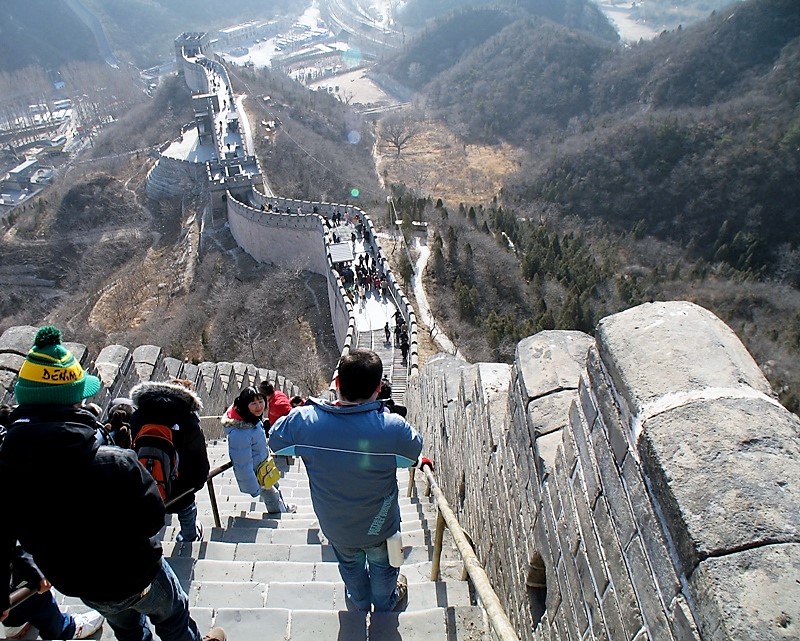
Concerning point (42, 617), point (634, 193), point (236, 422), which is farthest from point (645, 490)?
point (634, 193)

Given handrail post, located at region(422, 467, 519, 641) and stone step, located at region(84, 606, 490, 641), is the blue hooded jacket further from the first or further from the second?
stone step, located at region(84, 606, 490, 641)

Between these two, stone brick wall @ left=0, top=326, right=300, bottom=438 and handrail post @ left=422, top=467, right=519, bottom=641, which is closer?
handrail post @ left=422, top=467, right=519, bottom=641

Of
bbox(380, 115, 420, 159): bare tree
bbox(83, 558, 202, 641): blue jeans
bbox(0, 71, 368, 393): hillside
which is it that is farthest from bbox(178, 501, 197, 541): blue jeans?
bbox(380, 115, 420, 159): bare tree

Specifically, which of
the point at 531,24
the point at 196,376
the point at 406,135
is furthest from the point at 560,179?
the point at 531,24

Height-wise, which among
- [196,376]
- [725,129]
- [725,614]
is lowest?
[725,129]

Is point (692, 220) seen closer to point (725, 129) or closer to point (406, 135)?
point (725, 129)
